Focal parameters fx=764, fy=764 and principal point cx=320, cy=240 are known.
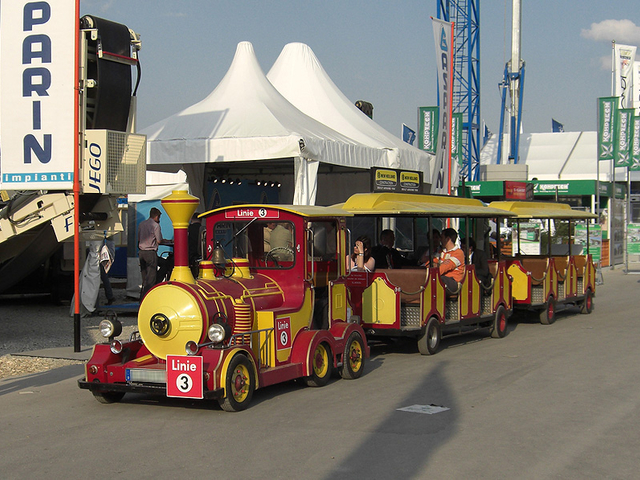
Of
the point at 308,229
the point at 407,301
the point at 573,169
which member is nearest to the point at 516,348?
the point at 407,301

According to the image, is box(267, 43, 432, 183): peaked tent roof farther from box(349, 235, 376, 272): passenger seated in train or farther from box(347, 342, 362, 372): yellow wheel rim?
box(347, 342, 362, 372): yellow wheel rim

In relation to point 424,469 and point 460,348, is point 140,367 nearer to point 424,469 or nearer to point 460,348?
point 424,469

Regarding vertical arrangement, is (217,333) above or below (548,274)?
below

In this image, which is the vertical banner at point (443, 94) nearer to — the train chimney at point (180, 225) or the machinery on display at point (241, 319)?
the machinery on display at point (241, 319)

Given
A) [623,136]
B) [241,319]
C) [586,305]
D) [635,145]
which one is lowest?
[586,305]

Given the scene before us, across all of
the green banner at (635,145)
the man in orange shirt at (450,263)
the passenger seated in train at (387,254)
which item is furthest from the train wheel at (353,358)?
the green banner at (635,145)

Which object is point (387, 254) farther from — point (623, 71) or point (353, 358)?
point (623, 71)

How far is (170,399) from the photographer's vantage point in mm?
8031

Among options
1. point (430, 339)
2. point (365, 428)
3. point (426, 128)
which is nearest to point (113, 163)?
point (430, 339)

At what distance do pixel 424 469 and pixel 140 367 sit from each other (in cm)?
326

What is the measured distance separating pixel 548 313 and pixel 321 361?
766 cm

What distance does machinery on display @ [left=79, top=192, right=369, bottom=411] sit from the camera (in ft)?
23.8

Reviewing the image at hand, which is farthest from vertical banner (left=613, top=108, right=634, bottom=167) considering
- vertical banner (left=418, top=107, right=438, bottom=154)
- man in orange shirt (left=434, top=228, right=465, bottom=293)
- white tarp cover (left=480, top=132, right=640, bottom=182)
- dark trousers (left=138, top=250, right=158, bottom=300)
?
dark trousers (left=138, top=250, right=158, bottom=300)

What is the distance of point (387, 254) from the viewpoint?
12.8 m
